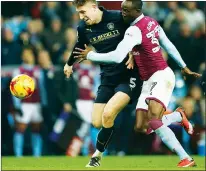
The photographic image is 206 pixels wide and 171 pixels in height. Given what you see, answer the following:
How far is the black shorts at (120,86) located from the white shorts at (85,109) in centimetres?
494

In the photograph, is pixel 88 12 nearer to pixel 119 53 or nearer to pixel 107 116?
pixel 119 53

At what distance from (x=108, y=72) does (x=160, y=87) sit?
0.99 metres

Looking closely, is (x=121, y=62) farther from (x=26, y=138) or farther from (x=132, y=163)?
(x=26, y=138)

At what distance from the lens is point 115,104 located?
12289 mm

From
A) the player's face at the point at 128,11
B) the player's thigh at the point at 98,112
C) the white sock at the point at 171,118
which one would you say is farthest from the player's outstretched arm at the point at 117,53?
the white sock at the point at 171,118

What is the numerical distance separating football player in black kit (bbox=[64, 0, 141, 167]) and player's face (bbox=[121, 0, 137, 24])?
369 millimetres


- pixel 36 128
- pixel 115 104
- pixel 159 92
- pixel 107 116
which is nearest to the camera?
pixel 159 92

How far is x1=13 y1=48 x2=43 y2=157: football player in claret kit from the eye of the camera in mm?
17781

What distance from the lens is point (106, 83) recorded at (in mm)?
12734

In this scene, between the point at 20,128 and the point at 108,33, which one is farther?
the point at 20,128

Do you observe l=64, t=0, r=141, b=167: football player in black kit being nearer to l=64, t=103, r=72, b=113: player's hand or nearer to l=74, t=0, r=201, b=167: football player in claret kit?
l=74, t=0, r=201, b=167: football player in claret kit

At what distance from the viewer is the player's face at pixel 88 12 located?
39.7ft

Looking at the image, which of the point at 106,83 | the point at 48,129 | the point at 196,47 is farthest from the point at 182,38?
the point at 106,83

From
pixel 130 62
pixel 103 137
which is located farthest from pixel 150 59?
pixel 103 137
